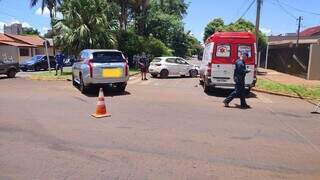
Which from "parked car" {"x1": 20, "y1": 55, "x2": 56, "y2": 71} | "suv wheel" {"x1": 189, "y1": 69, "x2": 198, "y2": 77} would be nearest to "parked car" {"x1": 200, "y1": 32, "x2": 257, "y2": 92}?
"suv wheel" {"x1": 189, "y1": 69, "x2": 198, "y2": 77}

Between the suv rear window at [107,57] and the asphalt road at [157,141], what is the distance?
2.97m

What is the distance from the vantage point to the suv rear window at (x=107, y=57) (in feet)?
56.2

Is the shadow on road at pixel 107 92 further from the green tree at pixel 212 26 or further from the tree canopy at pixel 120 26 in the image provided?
the green tree at pixel 212 26

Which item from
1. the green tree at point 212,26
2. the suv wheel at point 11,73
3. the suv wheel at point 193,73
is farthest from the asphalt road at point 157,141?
the green tree at point 212,26

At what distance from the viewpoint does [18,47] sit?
54.0 m

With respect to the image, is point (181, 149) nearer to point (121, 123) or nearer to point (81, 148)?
point (81, 148)

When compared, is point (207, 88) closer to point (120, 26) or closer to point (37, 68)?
point (120, 26)

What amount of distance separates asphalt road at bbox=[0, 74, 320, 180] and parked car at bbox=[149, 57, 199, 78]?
13.2 m

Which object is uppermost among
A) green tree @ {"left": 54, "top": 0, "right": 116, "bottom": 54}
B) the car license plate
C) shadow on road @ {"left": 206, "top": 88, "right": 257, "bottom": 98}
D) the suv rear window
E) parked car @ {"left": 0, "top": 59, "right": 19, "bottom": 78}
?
green tree @ {"left": 54, "top": 0, "right": 116, "bottom": 54}

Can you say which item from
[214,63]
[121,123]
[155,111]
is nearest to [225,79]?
[214,63]

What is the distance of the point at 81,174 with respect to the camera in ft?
20.3

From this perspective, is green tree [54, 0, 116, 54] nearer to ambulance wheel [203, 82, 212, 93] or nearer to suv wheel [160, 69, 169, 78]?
suv wheel [160, 69, 169, 78]

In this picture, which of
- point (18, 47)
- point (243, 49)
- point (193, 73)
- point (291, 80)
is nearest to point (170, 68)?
point (193, 73)

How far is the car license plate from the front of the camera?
17.0 meters
